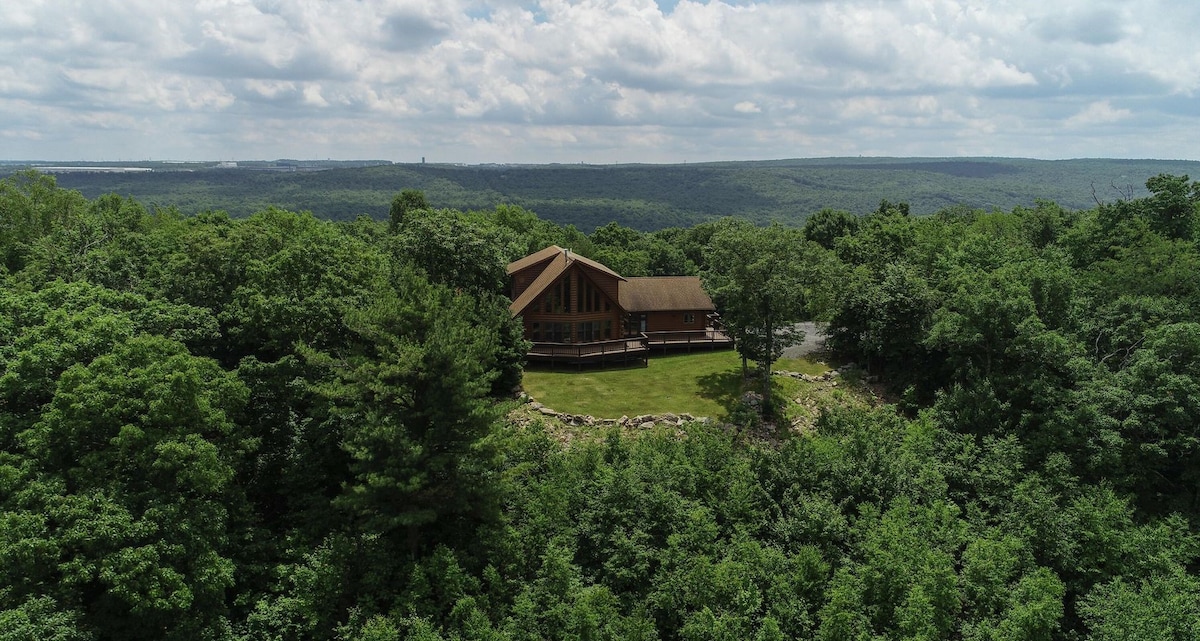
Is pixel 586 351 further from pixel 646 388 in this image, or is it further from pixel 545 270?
pixel 545 270

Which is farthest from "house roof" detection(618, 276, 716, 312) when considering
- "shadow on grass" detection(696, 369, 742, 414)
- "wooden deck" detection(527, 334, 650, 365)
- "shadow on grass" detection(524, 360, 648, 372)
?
"shadow on grass" detection(696, 369, 742, 414)

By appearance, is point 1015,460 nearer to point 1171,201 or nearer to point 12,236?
point 1171,201

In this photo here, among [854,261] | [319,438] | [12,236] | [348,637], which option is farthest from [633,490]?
[12,236]

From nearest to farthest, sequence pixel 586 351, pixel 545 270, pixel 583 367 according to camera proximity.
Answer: pixel 586 351 → pixel 583 367 → pixel 545 270

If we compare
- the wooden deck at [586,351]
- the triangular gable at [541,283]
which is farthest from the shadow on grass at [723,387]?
the triangular gable at [541,283]

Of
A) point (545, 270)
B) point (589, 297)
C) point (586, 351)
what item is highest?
point (545, 270)

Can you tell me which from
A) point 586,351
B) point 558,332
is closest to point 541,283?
point 558,332

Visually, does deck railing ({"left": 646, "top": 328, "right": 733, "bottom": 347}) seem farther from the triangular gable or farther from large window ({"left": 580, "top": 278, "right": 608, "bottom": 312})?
the triangular gable
